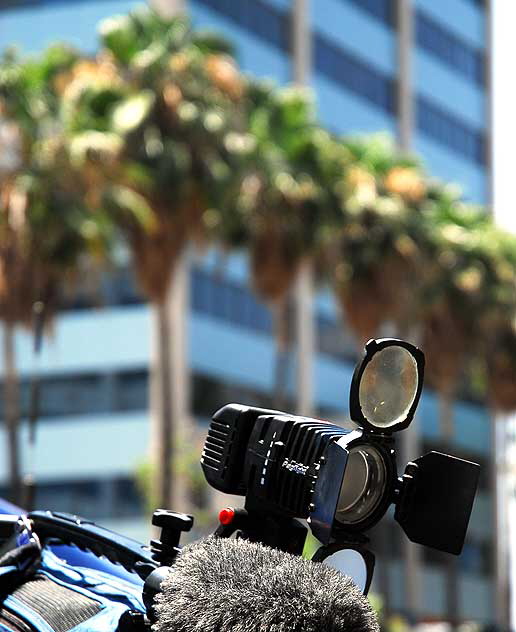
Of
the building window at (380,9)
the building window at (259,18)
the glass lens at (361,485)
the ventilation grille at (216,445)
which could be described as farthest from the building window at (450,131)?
the glass lens at (361,485)

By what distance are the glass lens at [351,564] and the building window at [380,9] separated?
55901mm

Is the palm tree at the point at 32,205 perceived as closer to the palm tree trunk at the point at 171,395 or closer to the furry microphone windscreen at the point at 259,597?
the palm tree trunk at the point at 171,395

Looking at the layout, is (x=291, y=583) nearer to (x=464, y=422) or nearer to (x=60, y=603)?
(x=60, y=603)

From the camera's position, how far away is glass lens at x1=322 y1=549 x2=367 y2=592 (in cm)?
248

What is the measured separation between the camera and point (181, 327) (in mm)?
44562

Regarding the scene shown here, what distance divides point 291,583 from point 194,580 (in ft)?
0.57

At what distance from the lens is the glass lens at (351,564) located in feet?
8.13

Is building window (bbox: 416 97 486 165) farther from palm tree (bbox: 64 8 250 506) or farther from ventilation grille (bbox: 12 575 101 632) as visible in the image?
ventilation grille (bbox: 12 575 101 632)

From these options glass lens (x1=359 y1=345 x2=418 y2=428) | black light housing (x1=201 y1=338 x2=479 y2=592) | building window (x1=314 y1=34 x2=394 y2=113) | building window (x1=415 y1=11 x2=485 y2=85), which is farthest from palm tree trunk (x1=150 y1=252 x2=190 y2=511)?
glass lens (x1=359 y1=345 x2=418 y2=428)

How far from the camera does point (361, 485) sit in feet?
8.32

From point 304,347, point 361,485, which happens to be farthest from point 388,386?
point 304,347

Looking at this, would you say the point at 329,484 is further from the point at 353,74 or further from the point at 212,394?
the point at 353,74

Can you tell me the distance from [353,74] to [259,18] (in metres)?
6.98

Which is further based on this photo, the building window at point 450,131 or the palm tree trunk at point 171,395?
the building window at point 450,131
